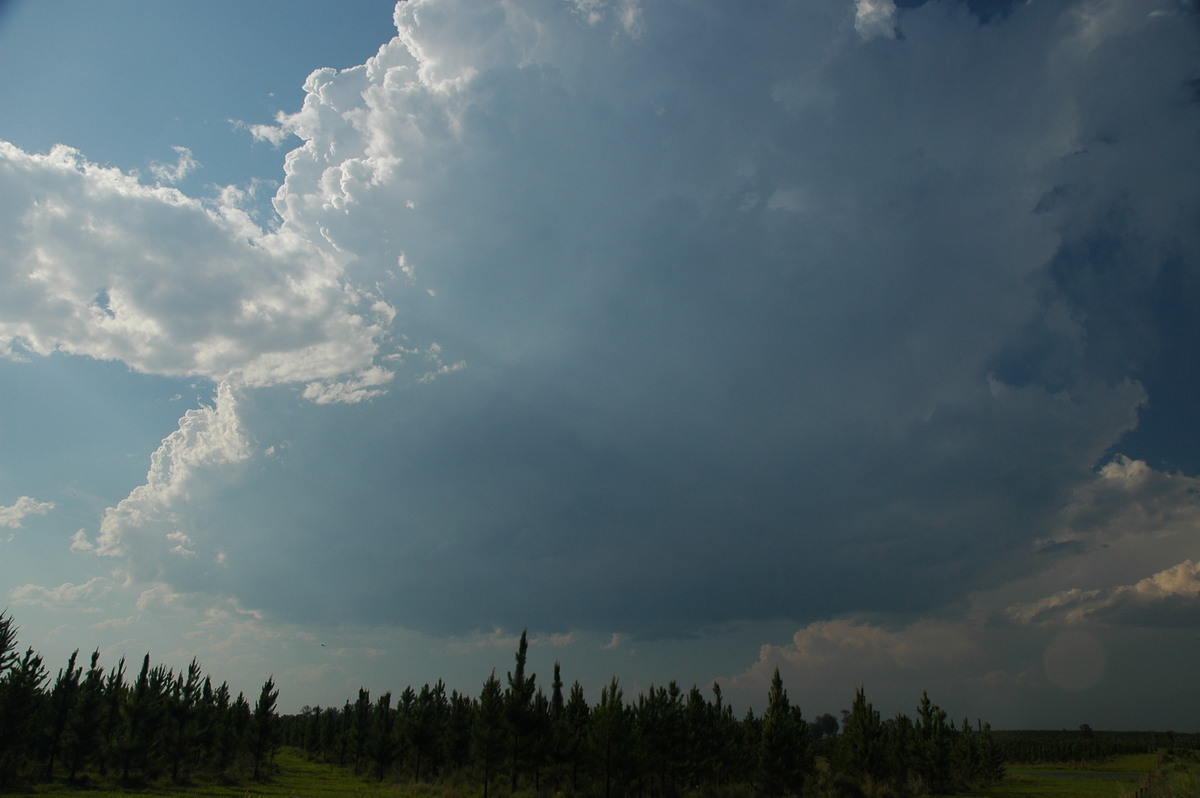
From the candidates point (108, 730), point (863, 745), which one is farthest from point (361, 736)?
point (863, 745)

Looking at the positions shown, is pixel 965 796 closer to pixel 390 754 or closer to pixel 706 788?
pixel 706 788

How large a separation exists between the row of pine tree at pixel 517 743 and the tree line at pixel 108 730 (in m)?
0.13

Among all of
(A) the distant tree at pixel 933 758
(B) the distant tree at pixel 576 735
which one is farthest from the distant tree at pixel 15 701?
(A) the distant tree at pixel 933 758

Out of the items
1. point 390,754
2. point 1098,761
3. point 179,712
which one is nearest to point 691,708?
point 390,754

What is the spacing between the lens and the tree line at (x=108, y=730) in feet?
142

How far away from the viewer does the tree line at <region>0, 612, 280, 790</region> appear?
142 ft

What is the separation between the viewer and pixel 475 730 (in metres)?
43.3

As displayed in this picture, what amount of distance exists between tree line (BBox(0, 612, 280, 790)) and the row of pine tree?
0.41 feet

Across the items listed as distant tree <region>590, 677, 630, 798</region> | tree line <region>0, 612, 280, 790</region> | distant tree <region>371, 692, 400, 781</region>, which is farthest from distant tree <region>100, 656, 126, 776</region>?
distant tree <region>590, 677, 630, 798</region>

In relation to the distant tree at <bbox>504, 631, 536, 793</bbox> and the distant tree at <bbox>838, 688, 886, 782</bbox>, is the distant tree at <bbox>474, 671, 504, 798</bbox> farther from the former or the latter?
the distant tree at <bbox>838, 688, 886, 782</bbox>

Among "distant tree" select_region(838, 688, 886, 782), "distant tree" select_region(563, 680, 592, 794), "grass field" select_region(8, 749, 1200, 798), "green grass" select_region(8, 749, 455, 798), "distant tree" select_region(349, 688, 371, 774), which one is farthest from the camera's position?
"distant tree" select_region(349, 688, 371, 774)

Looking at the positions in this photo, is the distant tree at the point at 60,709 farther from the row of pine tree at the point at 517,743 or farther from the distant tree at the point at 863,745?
the distant tree at the point at 863,745

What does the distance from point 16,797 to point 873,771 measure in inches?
2411

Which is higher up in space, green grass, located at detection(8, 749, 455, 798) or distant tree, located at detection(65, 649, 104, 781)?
distant tree, located at detection(65, 649, 104, 781)
